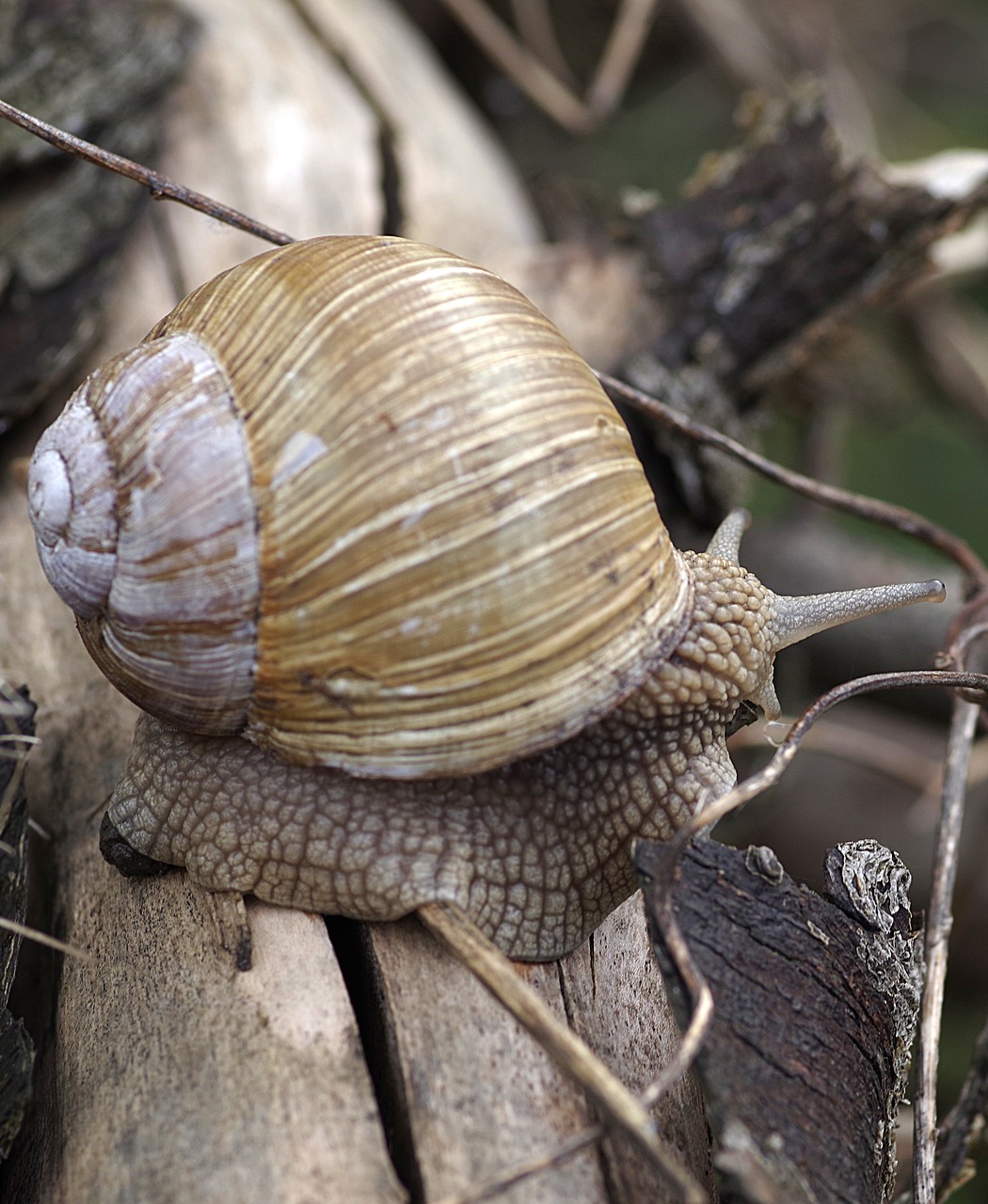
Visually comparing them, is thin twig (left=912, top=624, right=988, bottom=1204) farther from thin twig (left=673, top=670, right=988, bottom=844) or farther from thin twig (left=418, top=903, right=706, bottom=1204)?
thin twig (left=418, top=903, right=706, bottom=1204)

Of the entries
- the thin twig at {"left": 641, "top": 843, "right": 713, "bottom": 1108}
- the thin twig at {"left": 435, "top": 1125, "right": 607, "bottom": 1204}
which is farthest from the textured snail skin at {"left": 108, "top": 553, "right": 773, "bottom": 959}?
the thin twig at {"left": 435, "top": 1125, "right": 607, "bottom": 1204}

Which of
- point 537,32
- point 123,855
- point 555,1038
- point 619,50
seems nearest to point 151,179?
point 123,855

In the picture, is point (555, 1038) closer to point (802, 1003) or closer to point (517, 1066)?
point (517, 1066)

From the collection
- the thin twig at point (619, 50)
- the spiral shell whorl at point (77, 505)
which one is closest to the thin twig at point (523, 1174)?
the spiral shell whorl at point (77, 505)

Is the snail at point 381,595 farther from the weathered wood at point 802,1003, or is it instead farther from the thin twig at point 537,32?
the thin twig at point 537,32

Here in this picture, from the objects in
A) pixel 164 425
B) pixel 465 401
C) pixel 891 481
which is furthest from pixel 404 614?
pixel 891 481

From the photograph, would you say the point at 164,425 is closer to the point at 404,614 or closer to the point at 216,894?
the point at 404,614
